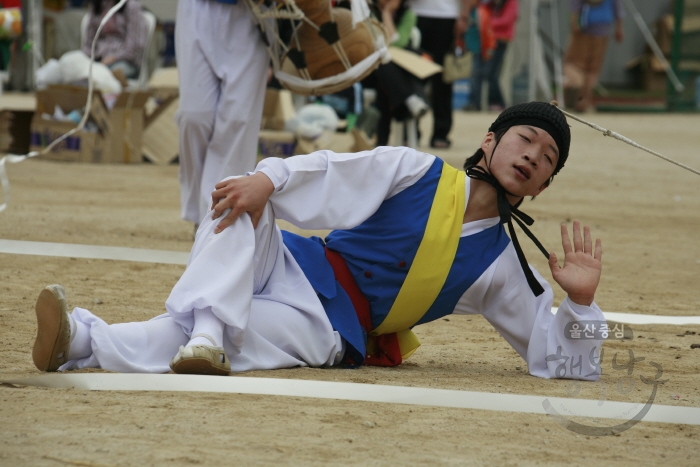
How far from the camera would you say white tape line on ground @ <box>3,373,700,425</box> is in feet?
9.19

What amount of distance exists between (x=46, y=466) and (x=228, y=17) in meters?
3.21

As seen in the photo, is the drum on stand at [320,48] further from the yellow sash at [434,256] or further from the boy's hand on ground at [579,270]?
the boy's hand on ground at [579,270]

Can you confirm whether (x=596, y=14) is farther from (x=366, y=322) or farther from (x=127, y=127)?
(x=366, y=322)

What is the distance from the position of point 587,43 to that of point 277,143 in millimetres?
9369

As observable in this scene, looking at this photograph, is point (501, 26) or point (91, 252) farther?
point (501, 26)

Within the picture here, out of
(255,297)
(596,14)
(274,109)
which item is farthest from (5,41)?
(596,14)

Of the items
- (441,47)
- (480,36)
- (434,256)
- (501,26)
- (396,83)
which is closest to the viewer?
(434,256)

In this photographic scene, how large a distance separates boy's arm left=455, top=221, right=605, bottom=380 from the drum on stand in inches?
81.6

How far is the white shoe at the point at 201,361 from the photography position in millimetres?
2822

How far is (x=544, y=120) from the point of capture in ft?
10.6

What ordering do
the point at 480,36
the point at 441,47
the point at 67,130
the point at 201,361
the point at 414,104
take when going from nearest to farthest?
the point at 201,361
the point at 67,130
the point at 414,104
the point at 441,47
the point at 480,36

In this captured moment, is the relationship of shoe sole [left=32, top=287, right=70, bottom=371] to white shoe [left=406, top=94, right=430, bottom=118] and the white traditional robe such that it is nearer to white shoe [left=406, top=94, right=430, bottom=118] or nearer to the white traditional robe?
the white traditional robe

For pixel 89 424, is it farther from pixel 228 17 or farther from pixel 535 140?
pixel 228 17

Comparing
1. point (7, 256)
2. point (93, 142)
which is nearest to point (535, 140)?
point (7, 256)
